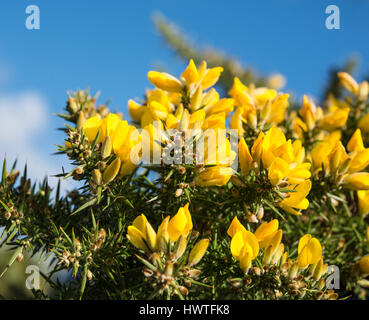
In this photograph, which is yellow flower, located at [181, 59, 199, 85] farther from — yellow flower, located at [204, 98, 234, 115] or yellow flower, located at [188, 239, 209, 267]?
yellow flower, located at [188, 239, 209, 267]

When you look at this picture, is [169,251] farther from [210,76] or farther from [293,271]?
[210,76]

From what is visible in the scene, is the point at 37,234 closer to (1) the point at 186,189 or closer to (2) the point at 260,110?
(1) the point at 186,189

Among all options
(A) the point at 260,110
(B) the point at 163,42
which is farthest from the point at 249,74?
(A) the point at 260,110

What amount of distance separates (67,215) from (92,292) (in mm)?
143

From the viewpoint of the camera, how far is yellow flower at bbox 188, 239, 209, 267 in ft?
1.62

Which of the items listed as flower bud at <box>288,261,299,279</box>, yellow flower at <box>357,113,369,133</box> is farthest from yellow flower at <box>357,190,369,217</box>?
flower bud at <box>288,261,299,279</box>

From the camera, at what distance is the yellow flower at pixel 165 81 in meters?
0.69

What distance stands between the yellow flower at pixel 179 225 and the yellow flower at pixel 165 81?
272 mm

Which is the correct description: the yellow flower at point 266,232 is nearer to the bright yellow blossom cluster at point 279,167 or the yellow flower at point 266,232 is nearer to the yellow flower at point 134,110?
the bright yellow blossom cluster at point 279,167

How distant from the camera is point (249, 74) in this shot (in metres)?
1.89
